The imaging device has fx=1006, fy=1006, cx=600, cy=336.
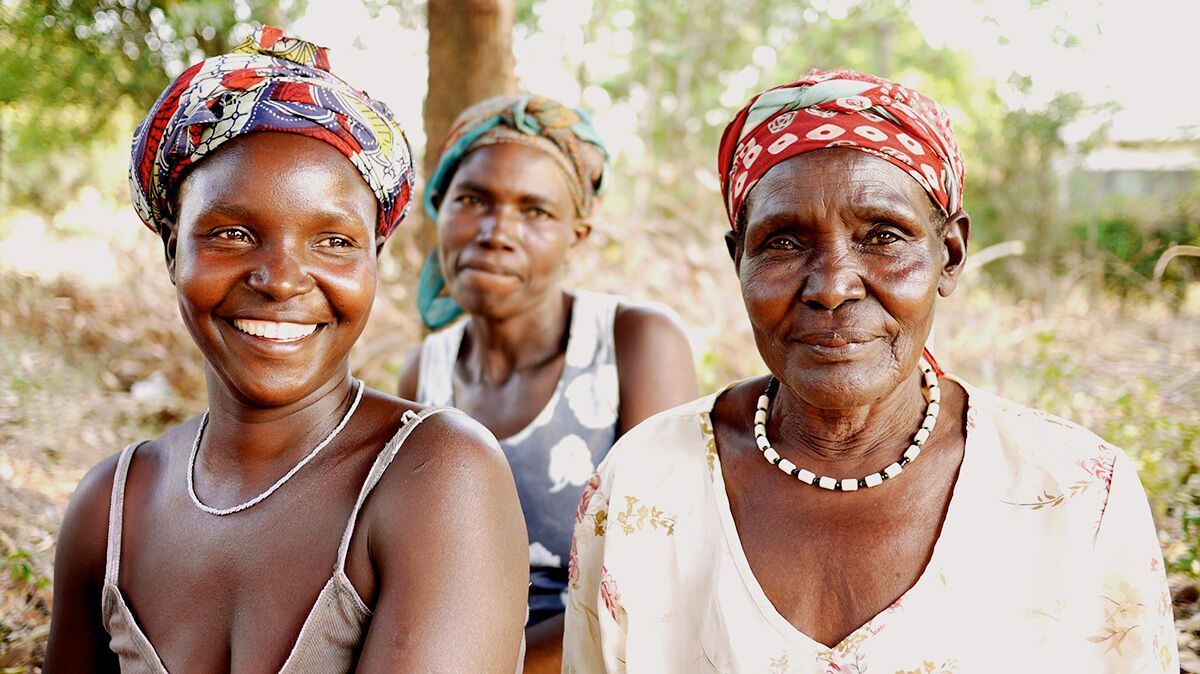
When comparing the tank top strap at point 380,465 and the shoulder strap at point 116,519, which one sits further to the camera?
the shoulder strap at point 116,519

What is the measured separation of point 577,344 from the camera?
3.09 m

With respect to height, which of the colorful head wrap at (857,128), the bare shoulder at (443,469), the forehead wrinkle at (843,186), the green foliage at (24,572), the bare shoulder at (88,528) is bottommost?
the green foliage at (24,572)

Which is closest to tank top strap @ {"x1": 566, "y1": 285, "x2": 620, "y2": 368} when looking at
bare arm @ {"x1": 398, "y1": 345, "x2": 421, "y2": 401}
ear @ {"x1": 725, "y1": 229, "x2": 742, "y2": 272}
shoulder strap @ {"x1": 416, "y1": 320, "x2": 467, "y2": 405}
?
shoulder strap @ {"x1": 416, "y1": 320, "x2": 467, "y2": 405}

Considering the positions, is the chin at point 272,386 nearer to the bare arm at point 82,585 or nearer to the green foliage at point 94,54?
the bare arm at point 82,585

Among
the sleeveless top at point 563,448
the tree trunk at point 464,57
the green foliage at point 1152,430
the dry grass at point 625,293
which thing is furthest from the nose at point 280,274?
the tree trunk at point 464,57

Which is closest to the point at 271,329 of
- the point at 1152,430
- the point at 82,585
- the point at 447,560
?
the point at 447,560

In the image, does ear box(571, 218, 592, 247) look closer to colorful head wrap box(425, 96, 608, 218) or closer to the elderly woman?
colorful head wrap box(425, 96, 608, 218)

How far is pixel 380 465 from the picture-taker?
1.78 meters

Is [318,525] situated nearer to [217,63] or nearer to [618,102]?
[217,63]

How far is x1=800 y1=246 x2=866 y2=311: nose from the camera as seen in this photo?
1832mm

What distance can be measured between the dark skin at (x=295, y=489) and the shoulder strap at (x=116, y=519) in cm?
2

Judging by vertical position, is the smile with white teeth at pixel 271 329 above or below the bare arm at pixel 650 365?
above

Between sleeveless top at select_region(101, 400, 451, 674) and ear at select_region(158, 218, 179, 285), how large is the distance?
0.53 m

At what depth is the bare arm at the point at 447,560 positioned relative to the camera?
63.0 inches
